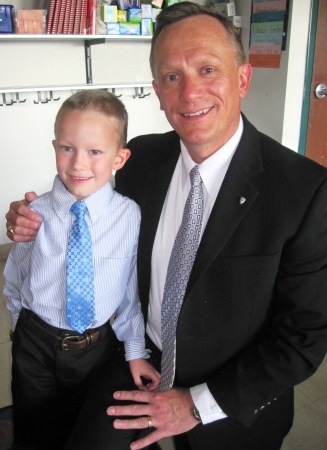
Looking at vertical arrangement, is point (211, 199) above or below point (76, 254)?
above

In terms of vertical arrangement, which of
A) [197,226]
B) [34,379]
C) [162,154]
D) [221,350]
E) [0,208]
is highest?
[162,154]

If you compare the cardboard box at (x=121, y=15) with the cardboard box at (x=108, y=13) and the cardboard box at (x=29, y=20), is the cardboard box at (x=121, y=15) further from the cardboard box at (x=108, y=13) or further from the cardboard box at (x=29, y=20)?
the cardboard box at (x=29, y=20)

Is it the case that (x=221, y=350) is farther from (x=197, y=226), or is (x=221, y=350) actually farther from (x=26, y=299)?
(x=26, y=299)

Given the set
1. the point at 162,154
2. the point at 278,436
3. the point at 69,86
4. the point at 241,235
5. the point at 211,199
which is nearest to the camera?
the point at 241,235

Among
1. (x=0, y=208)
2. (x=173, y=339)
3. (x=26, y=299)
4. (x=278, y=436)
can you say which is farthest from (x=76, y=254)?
(x=0, y=208)

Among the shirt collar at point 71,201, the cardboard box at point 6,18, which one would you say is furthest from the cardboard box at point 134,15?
the shirt collar at point 71,201

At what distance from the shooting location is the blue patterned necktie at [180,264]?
44.6 inches

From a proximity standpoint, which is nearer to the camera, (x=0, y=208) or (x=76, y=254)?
(x=76, y=254)

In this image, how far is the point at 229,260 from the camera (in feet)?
3.50

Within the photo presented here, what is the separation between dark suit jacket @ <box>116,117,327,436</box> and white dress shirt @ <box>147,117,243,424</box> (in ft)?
0.12

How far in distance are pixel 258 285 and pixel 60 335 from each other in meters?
→ 0.58

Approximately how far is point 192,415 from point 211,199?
596mm

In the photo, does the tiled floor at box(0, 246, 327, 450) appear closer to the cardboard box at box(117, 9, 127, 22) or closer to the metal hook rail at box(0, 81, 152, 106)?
the metal hook rail at box(0, 81, 152, 106)

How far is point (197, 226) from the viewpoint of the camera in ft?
3.72
